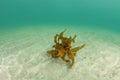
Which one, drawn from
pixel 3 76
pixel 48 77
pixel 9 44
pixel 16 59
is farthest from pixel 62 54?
pixel 9 44

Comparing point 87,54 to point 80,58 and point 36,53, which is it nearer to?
point 80,58

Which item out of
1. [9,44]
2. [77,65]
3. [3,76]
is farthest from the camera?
[9,44]

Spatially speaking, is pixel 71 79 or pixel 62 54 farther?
pixel 62 54

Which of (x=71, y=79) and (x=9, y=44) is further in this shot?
(x=9, y=44)

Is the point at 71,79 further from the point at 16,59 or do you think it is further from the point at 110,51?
the point at 110,51

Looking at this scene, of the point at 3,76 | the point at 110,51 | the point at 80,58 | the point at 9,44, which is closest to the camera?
the point at 3,76

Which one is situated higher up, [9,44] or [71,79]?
[9,44]

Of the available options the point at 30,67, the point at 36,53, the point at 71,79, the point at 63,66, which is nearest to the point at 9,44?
the point at 36,53

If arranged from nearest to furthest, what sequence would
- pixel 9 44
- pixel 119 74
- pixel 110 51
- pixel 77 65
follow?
1. pixel 119 74
2. pixel 77 65
3. pixel 110 51
4. pixel 9 44

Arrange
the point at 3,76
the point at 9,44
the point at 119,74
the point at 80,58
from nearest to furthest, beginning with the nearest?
the point at 3,76 < the point at 119,74 < the point at 80,58 < the point at 9,44
